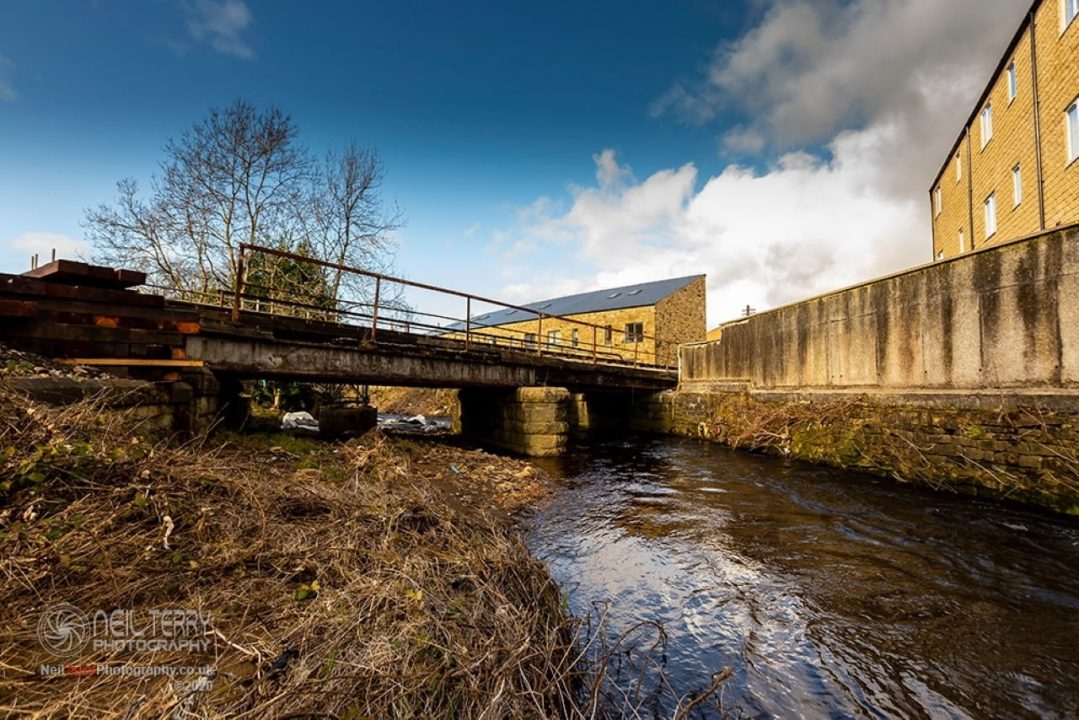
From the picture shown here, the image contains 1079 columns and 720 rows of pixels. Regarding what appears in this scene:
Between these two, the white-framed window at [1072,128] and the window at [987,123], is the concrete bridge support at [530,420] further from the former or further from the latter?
the window at [987,123]

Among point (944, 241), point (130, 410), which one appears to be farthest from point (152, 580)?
point (944, 241)

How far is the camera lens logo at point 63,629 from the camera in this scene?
1.87 metres

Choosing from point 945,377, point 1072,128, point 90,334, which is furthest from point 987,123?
point 90,334

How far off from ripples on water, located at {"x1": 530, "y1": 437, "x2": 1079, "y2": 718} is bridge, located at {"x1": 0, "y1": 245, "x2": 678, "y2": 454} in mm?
4344

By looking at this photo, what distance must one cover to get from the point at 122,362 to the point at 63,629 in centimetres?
409

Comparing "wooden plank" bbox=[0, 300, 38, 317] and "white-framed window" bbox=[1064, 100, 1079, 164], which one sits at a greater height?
"white-framed window" bbox=[1064, 100, 1079, 164]

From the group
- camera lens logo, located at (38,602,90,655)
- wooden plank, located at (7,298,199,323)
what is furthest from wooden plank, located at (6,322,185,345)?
camera lens logo, located at (38,602,90,655)

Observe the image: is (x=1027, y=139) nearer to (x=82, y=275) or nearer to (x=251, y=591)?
(x=251, y=591)

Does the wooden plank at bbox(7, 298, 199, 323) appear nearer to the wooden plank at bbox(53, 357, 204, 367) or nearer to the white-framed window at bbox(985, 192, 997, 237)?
the wooden plank at bbox(53, 357, 204, 367)

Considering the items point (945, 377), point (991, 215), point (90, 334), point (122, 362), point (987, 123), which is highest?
point (987, 123)

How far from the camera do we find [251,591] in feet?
7.95

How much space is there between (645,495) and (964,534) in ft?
13.8

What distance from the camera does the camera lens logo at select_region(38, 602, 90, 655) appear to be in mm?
1873

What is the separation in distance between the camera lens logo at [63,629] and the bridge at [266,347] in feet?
12.3
